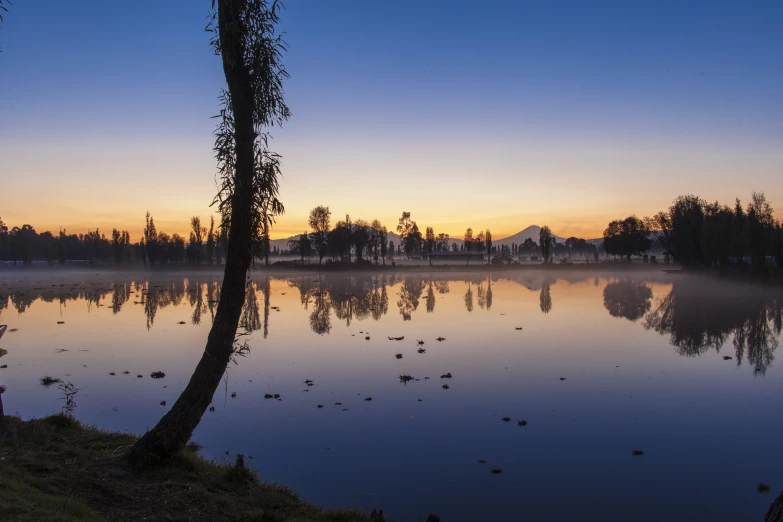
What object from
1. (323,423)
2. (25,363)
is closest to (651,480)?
(323,423)

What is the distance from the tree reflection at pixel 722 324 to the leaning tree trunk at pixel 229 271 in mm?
21088

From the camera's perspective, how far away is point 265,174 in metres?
9.20

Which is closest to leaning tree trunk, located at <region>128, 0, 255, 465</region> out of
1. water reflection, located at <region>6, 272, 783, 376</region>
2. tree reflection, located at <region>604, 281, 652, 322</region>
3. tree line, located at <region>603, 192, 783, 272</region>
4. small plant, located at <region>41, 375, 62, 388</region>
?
small plant, located at <region>41, 375, 62, 388</region>

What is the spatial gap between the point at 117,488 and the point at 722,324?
36.1 metres

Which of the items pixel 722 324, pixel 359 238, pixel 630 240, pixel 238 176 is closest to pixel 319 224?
pixel 359 238

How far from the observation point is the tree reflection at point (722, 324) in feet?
77.6

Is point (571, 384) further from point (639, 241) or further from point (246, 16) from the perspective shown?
point (639, 241)

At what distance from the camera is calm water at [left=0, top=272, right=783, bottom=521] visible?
31.9ft

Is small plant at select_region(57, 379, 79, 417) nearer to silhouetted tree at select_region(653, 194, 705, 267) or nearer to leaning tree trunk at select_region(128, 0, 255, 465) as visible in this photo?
leaning tree trunk at select_region(128, 0, 255, 465)

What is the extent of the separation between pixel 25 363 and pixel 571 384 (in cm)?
2265

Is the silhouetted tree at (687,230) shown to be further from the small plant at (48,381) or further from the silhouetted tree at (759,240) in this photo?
the small plant at (48,381)

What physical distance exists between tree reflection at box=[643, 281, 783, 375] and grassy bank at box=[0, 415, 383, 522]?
20.5 metres

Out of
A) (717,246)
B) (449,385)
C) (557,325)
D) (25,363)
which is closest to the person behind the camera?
(449,385)

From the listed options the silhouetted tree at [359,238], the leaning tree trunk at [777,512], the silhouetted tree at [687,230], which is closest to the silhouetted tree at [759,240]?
the silhouetted tree at [687,230]
